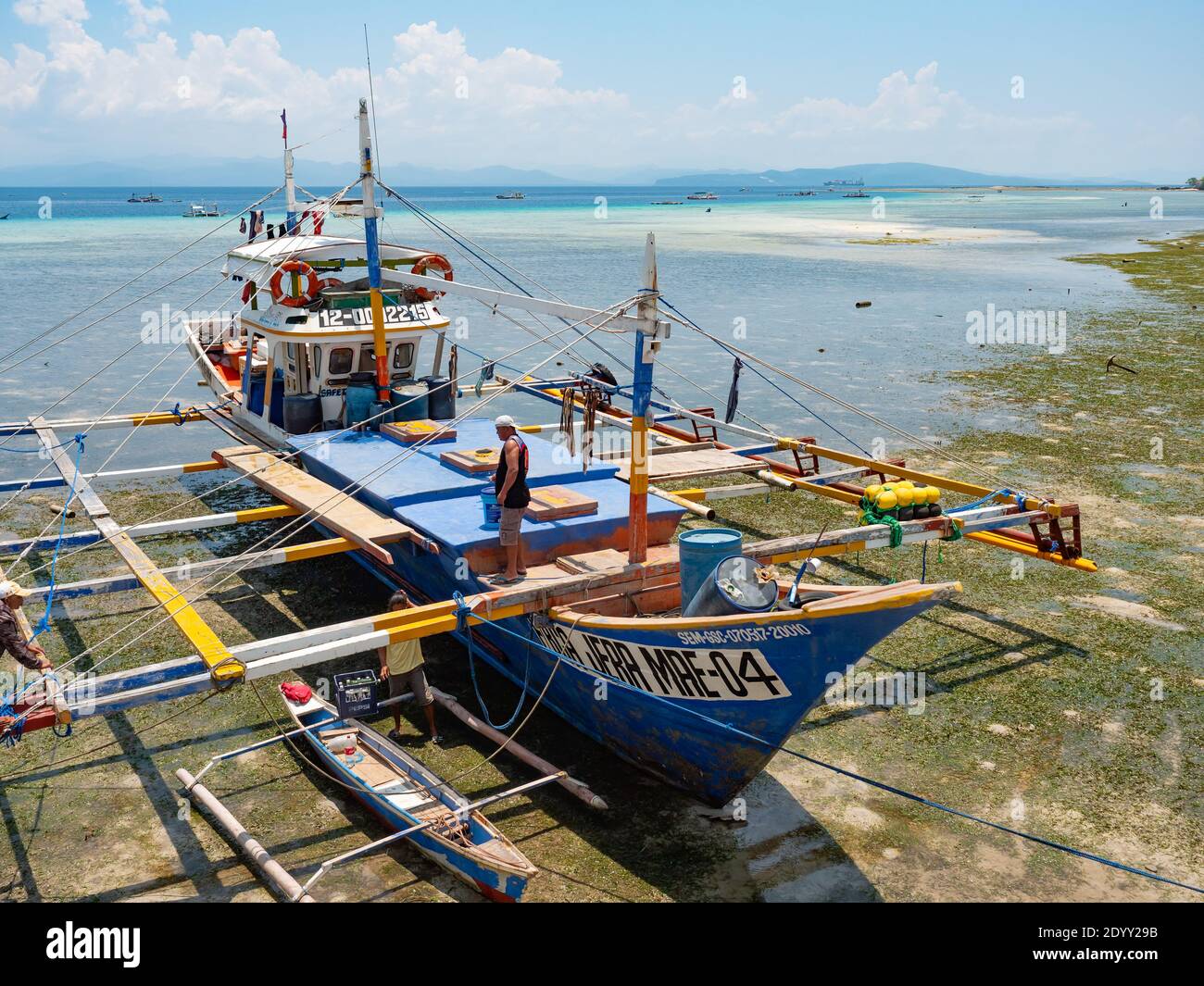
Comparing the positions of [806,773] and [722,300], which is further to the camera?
[722,300]

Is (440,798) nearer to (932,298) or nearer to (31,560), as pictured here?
(31,560)

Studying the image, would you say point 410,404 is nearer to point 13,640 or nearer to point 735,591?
point 13,640

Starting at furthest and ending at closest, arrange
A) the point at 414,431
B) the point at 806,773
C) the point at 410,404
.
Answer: the point at 410,404
the point at 414,431
the point at 806,773

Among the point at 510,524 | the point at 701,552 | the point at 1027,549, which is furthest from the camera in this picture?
the point at 1027,549

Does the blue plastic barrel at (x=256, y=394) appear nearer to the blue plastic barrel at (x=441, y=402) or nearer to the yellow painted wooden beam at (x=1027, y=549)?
the blue plastic barrel at (x=441, y=402)

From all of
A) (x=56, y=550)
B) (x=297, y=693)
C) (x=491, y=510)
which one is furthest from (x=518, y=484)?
(x=56, y=550)

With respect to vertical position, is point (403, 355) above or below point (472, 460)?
above
